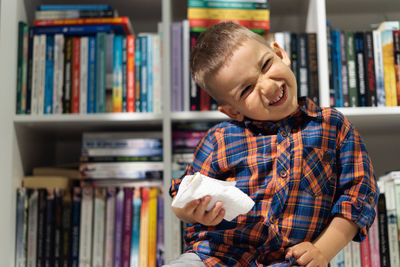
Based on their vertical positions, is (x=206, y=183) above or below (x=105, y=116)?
below

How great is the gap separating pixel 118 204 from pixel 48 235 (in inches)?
9.2

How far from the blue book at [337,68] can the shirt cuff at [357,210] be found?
465mm

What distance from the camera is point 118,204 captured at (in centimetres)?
133

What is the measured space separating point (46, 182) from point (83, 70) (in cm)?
37

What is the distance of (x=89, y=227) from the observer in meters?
1.32

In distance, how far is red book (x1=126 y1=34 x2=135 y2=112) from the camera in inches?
53.5

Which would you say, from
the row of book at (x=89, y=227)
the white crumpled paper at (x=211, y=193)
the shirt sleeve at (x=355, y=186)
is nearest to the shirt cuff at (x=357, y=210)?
the shirt sleeve at (x=355, y=186)

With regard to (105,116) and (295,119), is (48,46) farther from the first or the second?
(295,119)

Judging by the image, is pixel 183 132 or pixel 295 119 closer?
pixel 295 119

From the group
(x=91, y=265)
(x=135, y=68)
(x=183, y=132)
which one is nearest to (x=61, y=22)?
(x=135, y=68)

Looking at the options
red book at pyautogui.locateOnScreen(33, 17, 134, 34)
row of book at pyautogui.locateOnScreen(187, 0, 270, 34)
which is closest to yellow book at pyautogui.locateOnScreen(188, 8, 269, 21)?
row of book at pyautogui.locateOnScreen(187, 0, 270, 34)

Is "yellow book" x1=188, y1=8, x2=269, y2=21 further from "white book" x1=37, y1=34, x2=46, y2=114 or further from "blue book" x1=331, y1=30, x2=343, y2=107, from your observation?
"white book" x1=37, y1=34, x2=46, y2=114

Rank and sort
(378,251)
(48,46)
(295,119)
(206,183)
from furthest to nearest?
(48,46) → (378,251) → (295,119) → (206,183)

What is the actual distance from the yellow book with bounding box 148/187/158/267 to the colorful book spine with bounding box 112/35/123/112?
29cm
